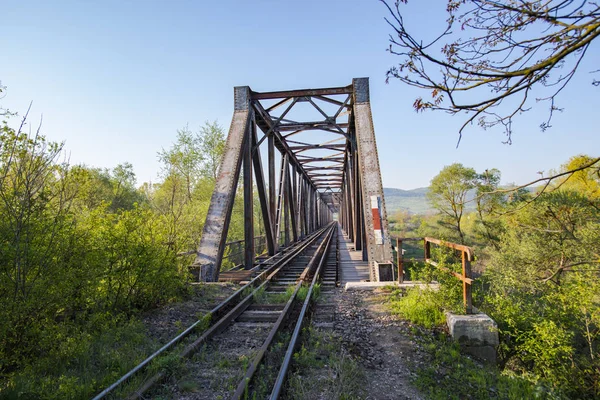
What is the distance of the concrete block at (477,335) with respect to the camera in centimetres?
390

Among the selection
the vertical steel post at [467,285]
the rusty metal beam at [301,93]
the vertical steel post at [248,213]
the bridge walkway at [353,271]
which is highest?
the rusty metal beam at [301,93]

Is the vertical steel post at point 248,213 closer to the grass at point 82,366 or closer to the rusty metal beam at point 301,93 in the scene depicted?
the rusty metal beam at point 301,93

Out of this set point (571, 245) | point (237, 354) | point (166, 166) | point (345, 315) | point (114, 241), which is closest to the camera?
point (237, 354)

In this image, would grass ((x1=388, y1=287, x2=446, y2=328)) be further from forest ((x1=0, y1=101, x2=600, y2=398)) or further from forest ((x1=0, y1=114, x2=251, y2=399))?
forest ((x1=0, y1=114, x2=251, y2=399))

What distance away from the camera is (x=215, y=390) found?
2.91m

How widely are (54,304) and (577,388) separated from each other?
27.6 ft

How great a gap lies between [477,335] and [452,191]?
29734mm

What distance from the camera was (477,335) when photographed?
3.96 m

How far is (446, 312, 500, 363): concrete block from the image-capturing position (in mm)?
3902

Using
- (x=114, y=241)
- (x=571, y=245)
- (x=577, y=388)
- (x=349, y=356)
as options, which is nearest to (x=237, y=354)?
(x=349, y=356)

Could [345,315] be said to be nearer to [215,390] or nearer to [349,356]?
[349,356]

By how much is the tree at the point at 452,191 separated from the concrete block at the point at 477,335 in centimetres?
2829

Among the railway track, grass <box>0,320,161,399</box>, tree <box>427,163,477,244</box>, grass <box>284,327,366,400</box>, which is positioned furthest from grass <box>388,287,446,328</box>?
tree <box>427,163,477,244</box>

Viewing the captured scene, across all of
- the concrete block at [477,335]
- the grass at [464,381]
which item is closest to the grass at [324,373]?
the grass at [464,381]
